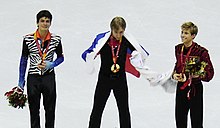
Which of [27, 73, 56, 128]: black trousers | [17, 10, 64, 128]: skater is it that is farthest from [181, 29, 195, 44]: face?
[27, 73, 56, 128]: black trousers

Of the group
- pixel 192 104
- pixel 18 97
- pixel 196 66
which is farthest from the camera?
pixel 18 97

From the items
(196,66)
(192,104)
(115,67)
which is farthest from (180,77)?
(115,67)

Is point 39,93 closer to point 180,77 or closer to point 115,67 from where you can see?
point 115,67

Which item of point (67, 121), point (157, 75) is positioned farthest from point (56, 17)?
point (157, 75)

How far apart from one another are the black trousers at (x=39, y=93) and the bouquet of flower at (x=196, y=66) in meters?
1.45

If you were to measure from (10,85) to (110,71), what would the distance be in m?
2.83

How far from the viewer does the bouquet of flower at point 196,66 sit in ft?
22.1

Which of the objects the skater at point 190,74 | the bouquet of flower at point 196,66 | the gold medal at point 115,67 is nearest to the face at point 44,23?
the gold medal at point 115,67

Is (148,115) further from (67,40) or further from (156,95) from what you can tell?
(67,40)

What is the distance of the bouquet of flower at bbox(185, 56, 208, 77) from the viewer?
22.1 ft

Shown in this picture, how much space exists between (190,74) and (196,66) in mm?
126

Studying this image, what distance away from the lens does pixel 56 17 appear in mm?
12539

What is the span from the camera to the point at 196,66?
6730 mm

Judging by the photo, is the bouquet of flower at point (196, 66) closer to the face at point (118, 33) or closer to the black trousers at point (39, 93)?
the face at point (118, 33)
